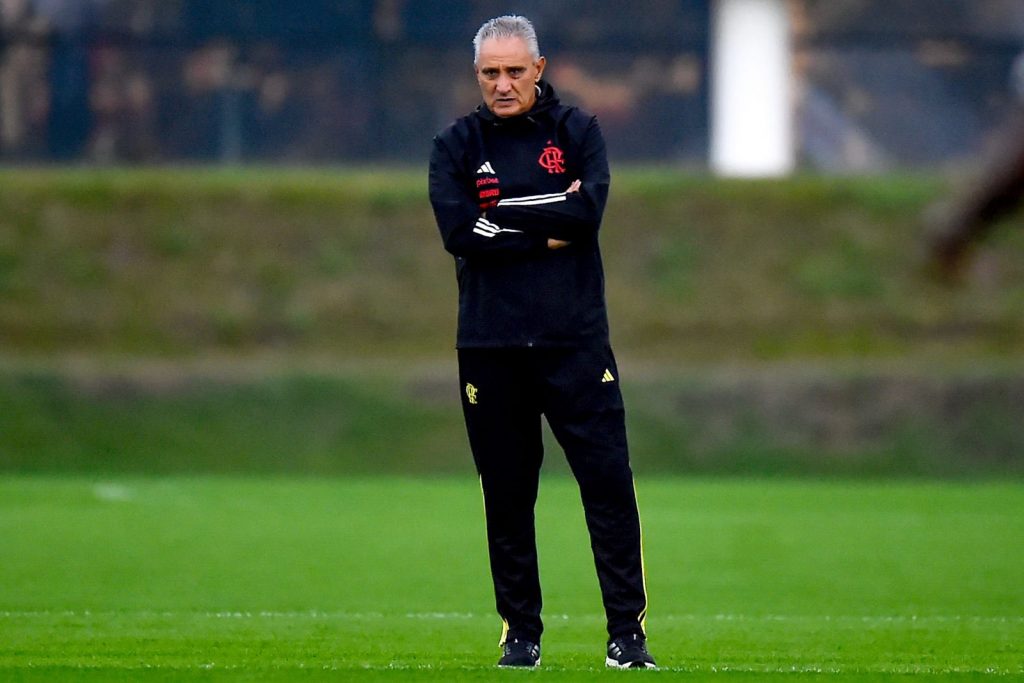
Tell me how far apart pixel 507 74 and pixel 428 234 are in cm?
A: 1698

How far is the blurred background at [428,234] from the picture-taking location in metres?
20.3

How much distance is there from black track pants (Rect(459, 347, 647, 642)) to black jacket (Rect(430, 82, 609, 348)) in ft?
0.27

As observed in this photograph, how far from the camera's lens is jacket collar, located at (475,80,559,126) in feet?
17.5

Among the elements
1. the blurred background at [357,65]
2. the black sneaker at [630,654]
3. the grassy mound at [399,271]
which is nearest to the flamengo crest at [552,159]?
the black sneaker at [630,654]

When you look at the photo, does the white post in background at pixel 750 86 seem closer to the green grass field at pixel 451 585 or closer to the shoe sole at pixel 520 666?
the green grass field at pixel 451 585

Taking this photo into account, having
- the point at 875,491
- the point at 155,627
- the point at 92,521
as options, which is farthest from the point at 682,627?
the point at 875,491

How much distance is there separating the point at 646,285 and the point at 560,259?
55.4ft

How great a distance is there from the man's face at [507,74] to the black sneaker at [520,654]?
60.6 inches

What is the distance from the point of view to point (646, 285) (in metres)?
22.1

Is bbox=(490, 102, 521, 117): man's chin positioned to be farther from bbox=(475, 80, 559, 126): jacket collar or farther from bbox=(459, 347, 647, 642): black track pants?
bbox=(459, 347, 647, 642): black track pants

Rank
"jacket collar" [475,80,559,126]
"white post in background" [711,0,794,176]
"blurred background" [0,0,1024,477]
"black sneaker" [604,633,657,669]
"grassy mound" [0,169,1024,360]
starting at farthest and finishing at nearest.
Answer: "white post in background" [711,0,794,176]
"grassy mound" [0,169,1024,360]
"blurred background" [0,0,1024,477]
"jacket collar" [475,80,559,126]
"black sneaker" [604,633,657,669]

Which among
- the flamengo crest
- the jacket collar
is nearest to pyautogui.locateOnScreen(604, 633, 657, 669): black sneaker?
the flamengo crest

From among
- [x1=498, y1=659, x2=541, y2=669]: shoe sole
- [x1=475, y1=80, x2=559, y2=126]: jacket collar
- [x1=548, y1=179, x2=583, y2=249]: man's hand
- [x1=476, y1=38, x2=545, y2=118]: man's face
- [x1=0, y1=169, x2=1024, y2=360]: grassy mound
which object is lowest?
[x1=0, y1=169, x2=1024, y2=360]: grassy mound

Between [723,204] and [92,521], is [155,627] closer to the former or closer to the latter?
[92,521]
